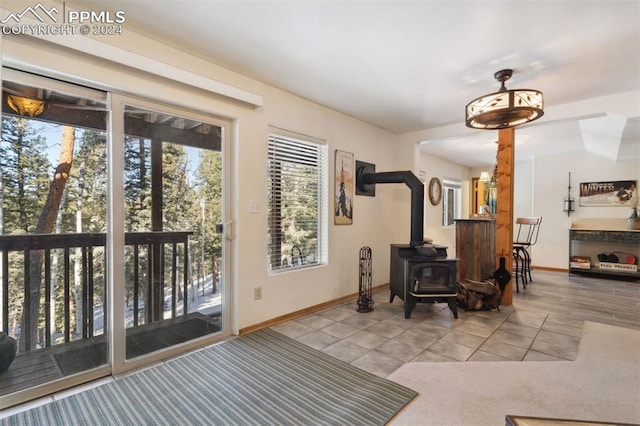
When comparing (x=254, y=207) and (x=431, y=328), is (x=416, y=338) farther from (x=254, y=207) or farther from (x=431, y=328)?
(x=254, y=207)

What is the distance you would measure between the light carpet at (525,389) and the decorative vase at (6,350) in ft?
7.86

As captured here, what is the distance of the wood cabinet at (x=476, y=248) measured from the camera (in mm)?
3943

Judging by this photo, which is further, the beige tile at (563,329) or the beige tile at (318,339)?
the beige tile at (563,329)

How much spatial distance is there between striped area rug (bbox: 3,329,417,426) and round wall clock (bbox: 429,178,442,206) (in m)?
5.27

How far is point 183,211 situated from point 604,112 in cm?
456

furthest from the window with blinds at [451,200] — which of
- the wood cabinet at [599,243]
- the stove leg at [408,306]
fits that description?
the stove leg at [408,306]

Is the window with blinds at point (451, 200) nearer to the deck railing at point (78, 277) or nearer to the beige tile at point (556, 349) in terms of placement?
the beige tile at point (556, 349)

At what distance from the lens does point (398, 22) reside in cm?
204

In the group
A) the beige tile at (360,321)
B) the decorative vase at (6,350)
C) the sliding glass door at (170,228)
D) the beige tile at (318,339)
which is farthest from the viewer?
the beige tile at (360,321)

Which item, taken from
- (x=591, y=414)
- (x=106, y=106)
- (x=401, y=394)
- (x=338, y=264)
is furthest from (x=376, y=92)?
(x=591, y=414)

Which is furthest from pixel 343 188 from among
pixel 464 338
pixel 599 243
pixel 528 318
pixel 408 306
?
pixel 599 243

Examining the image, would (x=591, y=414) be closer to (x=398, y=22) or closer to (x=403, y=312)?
(x=403, y=312)

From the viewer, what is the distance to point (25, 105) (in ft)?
6.18

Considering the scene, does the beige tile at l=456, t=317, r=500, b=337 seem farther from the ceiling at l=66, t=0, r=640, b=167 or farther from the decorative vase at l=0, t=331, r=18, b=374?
the decorative vase at l=0, t=331, r=18, b=374
